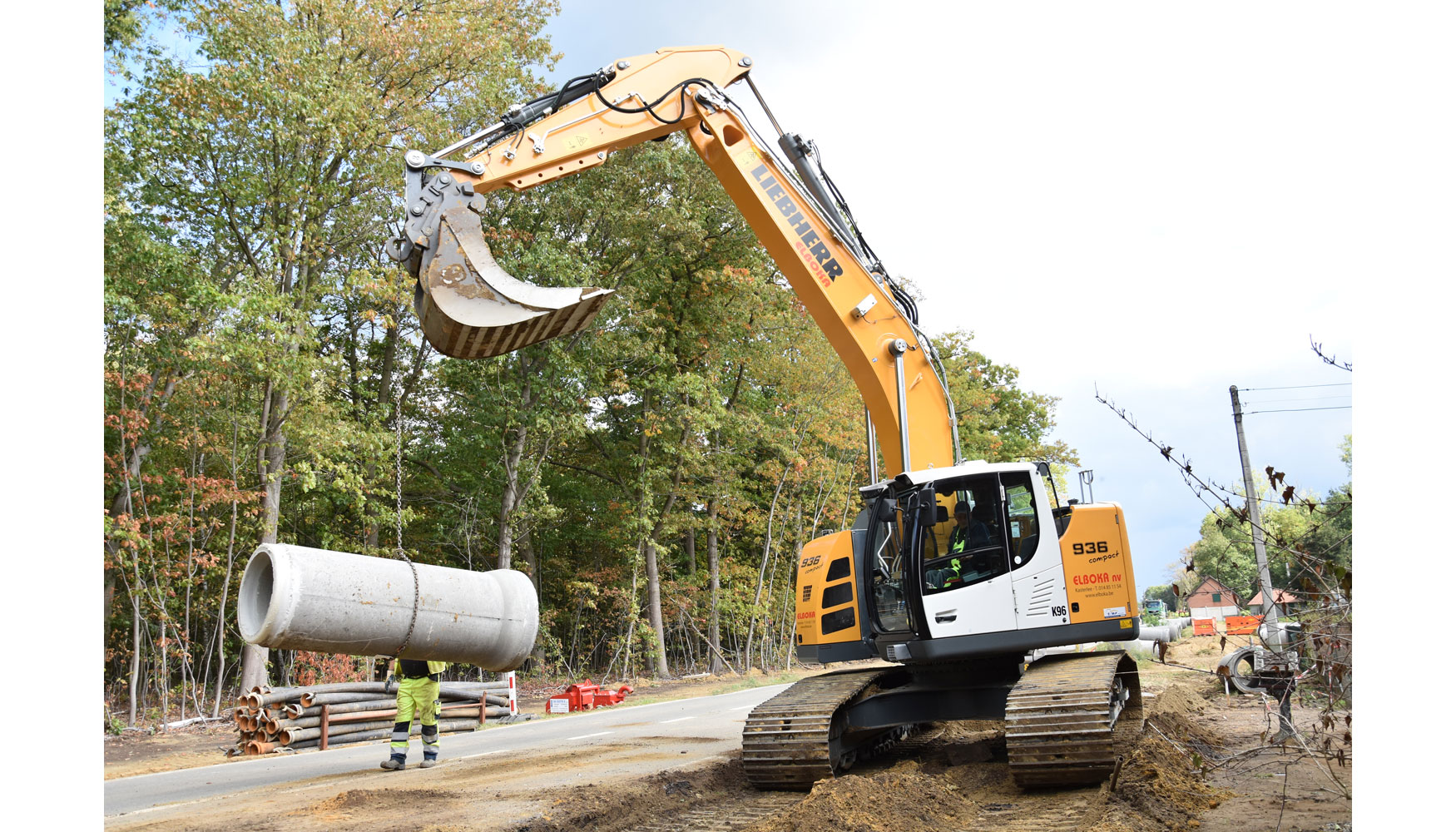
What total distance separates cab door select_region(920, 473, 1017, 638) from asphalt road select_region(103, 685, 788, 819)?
4561 mm

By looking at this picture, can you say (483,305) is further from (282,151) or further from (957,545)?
(282,151)

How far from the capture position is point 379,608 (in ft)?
24.0

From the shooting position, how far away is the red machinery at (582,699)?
1869cm

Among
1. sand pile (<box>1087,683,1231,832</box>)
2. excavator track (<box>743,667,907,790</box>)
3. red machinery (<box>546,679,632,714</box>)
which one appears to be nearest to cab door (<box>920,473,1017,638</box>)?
excavator track (<box>743,667,907,790</box>)

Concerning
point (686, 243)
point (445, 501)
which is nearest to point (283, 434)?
point (445, 501)

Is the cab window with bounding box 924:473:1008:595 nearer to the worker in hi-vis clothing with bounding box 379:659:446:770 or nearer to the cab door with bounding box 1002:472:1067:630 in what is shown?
the cab door with bounding box 1002:472:1067:630

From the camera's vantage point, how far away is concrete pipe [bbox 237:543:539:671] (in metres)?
6.84

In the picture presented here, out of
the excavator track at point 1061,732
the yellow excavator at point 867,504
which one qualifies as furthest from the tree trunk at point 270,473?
the excavator track at point 1061,732

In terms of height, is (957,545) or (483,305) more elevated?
(483,305)

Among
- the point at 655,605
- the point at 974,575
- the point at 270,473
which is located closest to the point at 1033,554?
the point at 974,575

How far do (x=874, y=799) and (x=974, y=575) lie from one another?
2048mm

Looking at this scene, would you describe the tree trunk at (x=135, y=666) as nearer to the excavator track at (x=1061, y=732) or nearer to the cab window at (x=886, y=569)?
the cab window at (x=886, y=569)

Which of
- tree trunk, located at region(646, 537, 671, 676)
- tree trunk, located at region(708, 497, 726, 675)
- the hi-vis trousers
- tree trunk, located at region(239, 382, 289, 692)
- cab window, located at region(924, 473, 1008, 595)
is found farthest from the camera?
tree trunk, located at region(708, 497, 726, 675)

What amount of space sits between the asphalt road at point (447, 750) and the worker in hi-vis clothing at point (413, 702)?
0.77m
